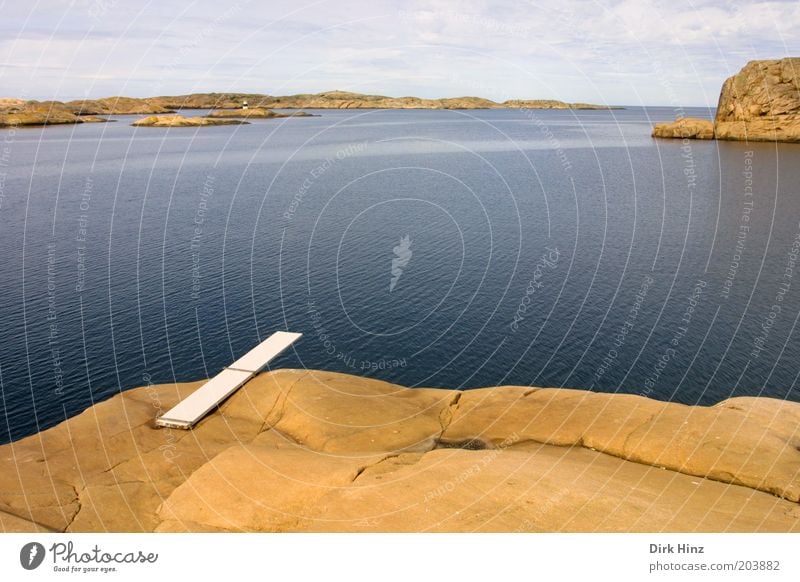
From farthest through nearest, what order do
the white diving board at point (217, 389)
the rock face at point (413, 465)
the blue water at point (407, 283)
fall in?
the blue water at point (407, 283)
the white diving board at point (217, 389)
the rock face at point (413, 465)

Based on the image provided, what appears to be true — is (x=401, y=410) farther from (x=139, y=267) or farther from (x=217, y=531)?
(x=139, y=267)

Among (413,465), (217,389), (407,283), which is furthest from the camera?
(407,283)

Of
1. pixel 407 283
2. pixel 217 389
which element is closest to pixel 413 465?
pixel 217 389

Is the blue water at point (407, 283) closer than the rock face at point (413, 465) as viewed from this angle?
No

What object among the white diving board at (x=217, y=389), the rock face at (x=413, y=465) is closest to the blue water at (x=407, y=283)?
the white diving board at (x=217, y=389)

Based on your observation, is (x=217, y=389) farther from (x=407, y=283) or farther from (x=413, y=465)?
(x=407, y=283)

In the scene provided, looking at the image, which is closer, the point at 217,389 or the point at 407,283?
the point at 217,389

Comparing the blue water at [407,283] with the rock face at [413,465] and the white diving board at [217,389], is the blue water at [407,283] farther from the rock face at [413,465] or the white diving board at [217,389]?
the rock face at [413,465]
